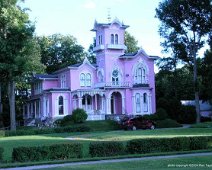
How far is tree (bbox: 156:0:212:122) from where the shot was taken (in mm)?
51844

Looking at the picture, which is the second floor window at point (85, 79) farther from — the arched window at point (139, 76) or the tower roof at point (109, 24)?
the tower roof at point (109, 24)

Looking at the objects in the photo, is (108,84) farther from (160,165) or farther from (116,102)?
(160,165)

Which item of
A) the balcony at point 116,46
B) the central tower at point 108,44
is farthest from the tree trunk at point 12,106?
the balcony at point 116,46

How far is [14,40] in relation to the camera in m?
46.5

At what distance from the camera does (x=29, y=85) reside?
65.5 m

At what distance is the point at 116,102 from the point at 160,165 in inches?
1619

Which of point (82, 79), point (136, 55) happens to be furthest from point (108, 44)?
point (82, 79)

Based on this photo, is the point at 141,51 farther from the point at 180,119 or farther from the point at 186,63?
the point at 180,119

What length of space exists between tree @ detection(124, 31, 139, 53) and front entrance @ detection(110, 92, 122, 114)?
24.4 meters

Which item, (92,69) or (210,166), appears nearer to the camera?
(210,166)

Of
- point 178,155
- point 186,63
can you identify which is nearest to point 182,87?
point 186,63

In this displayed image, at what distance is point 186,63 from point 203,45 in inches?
163

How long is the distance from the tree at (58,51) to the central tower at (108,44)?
766 inches

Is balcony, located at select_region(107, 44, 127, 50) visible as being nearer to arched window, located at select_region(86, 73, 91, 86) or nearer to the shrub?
arched window, located at select_region(86, 73, 91, 86)
